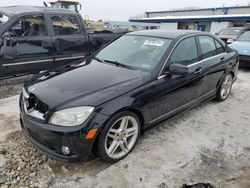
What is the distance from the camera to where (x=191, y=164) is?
9.14ft

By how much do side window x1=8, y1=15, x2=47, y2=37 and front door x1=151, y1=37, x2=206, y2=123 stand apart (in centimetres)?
351

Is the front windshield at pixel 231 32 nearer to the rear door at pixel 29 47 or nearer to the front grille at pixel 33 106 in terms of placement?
the rear door at pixel 29 47

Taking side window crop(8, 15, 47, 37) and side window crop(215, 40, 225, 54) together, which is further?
side window crop(8, 15, 47, 37)

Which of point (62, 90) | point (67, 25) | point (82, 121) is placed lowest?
point (82, 121)

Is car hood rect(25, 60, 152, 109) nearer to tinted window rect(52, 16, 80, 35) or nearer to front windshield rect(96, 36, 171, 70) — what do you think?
front windshield rect(96, 36, 171, 70)

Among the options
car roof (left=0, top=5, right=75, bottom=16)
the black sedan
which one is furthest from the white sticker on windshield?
car roof (left=0, top=5, right=75, bottom=16)

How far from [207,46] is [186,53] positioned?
2.57 ft

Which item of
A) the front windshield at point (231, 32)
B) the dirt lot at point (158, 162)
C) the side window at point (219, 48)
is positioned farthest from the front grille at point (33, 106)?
the front windshield at point (231, 32)

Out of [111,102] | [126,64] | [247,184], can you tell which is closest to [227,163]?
[247,184]

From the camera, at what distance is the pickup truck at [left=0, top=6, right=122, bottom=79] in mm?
4918

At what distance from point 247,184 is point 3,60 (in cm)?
503

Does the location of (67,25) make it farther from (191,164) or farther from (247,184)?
(247,184)

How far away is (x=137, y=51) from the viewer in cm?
344

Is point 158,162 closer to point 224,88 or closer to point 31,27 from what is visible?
point 224,88
